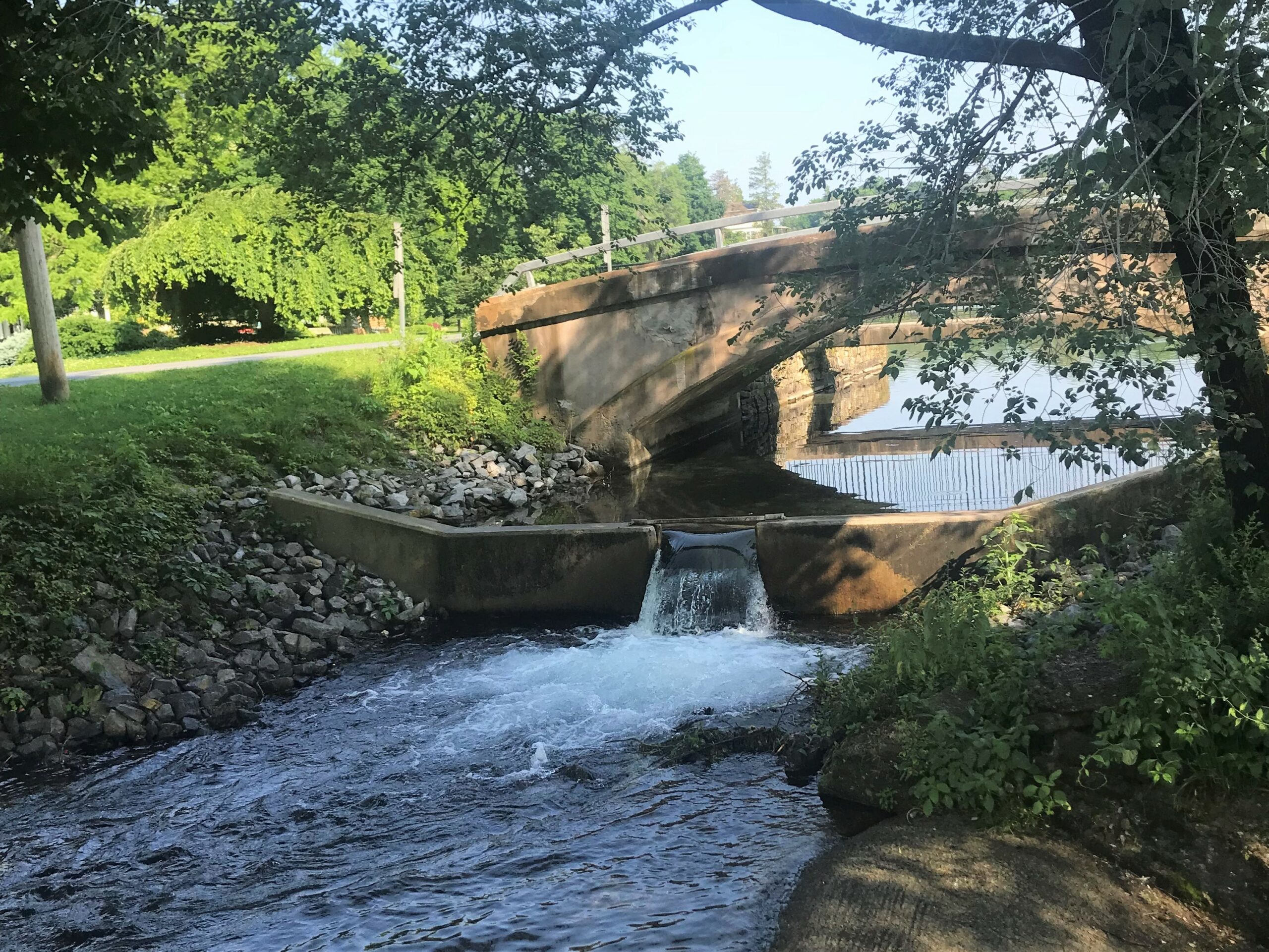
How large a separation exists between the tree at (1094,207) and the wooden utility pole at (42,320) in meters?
11.3

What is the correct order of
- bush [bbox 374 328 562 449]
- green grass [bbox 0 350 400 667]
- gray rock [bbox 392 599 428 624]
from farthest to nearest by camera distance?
1. bush [bbox 374 328 562 449]
2. gray rock [bbox 392 599 428 624]
3. green grass [bbox 0 350 400 667]

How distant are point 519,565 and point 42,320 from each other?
7.73 meters

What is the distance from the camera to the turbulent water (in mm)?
5055

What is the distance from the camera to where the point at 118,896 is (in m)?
5.52

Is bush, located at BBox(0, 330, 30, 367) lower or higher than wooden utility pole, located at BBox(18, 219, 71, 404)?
higher

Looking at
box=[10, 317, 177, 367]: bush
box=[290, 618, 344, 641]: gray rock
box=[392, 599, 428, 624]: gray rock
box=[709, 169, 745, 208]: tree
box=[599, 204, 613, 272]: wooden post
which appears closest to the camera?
box=[290, 618, 344, 641]: gray rock

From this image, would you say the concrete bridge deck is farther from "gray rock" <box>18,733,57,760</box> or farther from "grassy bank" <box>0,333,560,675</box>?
"gray rock" <box>18,733,57,760</box>

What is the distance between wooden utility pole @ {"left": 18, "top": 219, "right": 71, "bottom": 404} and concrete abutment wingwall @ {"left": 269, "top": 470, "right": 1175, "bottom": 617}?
15.1ft

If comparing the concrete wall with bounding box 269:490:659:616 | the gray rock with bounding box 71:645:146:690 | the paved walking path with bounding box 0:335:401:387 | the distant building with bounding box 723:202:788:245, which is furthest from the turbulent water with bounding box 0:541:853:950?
the paved walking path with bounding box 0:335:401:387

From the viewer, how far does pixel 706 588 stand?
9.97 meters

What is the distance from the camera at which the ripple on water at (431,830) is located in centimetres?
505

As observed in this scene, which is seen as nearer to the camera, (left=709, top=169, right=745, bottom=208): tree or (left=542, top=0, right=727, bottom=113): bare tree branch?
(left=542, top=0, right=727, bottom=113): bare tree branch

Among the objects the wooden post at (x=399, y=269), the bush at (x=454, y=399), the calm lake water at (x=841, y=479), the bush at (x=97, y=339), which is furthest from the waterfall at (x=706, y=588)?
the bush at (x=97, y=339)

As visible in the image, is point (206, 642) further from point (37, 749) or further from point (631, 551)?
point (631, 551)
